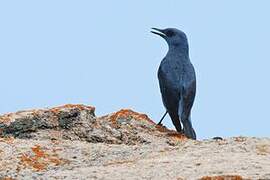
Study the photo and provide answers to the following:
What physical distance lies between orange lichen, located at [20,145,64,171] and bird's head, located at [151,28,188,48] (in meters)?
5.69

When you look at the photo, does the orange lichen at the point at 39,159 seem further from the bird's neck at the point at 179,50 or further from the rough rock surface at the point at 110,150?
the bird's neck at the point at 179,50

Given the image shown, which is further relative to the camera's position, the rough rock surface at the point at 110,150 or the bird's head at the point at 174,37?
the bird's head at the point at 174,37

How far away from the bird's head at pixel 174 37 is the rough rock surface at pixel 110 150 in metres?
2.88

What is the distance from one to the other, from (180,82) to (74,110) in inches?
121

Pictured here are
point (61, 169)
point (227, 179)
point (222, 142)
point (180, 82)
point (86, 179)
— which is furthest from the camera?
point (180, 82)

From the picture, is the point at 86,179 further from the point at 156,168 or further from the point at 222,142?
the point at 222,142

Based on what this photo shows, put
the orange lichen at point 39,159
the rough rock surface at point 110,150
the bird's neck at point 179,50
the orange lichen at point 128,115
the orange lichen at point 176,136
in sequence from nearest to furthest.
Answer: the rough rock surface at point 110,150, the orange lichen at point 39,159, the orange lichen at point 176,136, the orange lichen at point 128,115, the bird's neck at point 179,50

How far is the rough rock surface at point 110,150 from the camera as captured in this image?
695 cm

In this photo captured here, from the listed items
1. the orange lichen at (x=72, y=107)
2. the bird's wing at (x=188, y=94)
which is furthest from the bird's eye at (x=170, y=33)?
the orange lichen at (x=72, y=107)

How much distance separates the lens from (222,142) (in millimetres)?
8570

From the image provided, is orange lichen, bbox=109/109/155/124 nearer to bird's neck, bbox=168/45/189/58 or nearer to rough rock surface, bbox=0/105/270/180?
rough rock surface, bbox=0/105/270/180

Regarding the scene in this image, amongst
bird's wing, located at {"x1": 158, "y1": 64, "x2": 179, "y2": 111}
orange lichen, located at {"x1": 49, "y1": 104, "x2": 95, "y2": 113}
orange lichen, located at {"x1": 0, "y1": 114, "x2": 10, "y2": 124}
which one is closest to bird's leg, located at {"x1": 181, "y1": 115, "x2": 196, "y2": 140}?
bird's wing, located at {"x1": 158, "y1": 64, "x2": 179, "y2": 111}

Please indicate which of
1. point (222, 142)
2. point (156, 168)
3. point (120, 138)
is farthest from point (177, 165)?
point (120, 138)

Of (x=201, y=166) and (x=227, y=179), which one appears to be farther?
(x=201, y=166)
